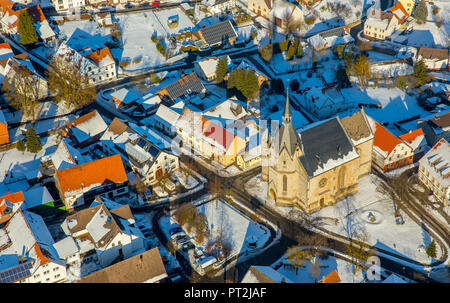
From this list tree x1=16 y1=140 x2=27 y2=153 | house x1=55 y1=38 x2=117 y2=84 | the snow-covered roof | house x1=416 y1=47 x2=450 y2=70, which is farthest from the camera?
house x1=416 y1=47 x2=450 y2=70

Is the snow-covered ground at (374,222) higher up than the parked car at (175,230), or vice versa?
the parked car at (175,230)

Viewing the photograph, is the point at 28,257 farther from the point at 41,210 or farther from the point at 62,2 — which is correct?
the point at 62,2

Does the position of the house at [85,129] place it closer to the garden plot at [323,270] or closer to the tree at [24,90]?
the tree at [24,90]

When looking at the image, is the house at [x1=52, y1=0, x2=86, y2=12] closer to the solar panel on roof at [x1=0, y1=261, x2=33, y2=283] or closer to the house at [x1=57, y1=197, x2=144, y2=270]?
the house at [x1=57, y1=197, x2=144, y2=270]

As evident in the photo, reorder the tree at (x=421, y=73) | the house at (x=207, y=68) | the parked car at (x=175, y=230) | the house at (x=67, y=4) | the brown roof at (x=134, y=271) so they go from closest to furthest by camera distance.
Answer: the brown roof at (x=134, y=271), the parked car at (x=175, y=230), the tree at (x=421, y=73), the house at (x=207, y=68), the house at (x=67, y=4)

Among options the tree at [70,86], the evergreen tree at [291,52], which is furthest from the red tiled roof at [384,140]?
the tree at [70,86]

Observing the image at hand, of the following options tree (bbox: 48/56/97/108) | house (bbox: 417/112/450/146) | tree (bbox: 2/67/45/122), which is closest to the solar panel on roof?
tree (bbox: 2/67/45/122)

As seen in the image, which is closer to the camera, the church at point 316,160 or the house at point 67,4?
the church at point 316,160
